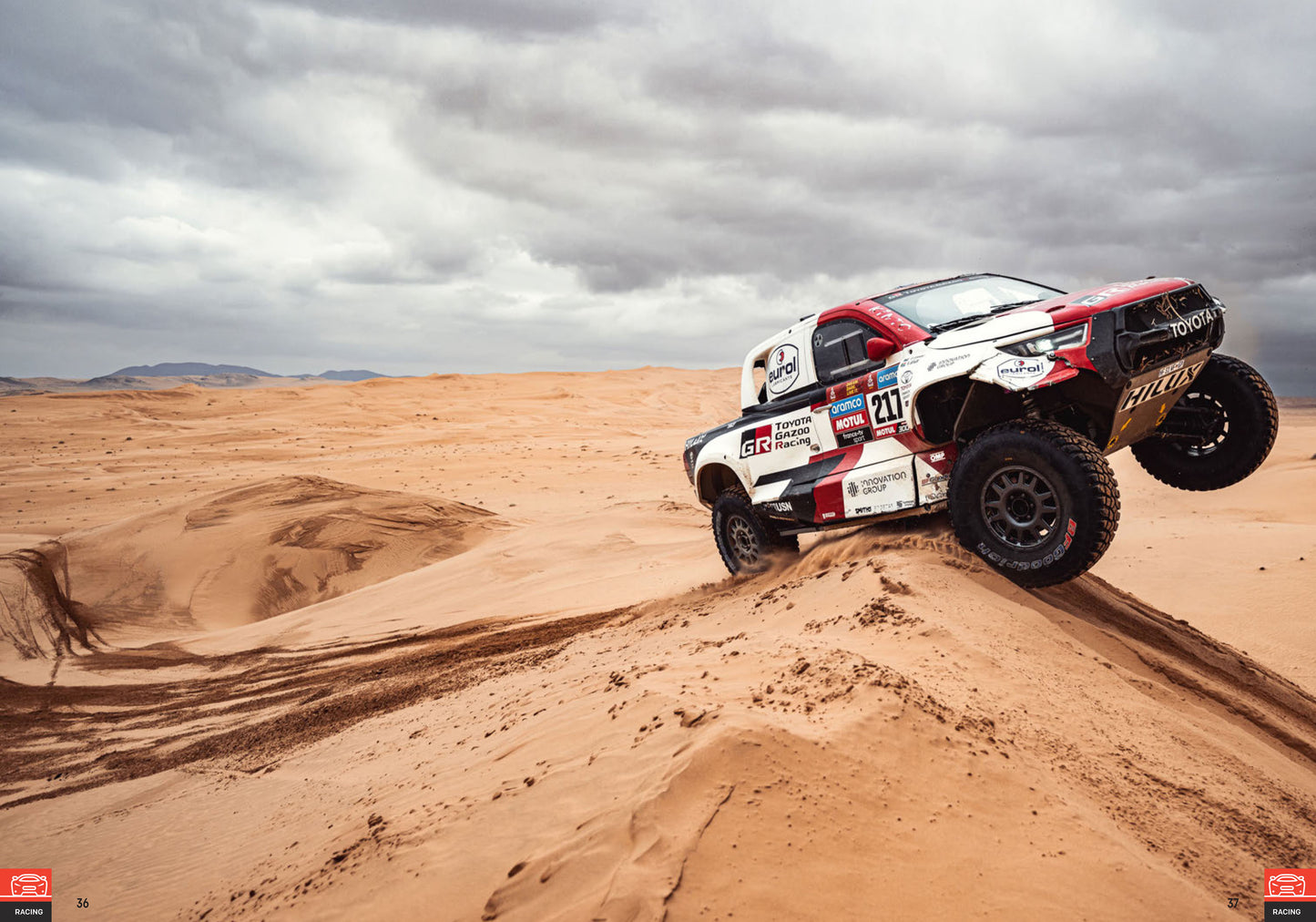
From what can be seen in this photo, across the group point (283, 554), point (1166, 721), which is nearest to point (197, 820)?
point (1166, 721)

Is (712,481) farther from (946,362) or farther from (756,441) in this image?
(946,362)

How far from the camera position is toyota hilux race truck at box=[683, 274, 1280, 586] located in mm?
4500

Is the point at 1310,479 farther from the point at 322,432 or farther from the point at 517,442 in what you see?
the point at 322,432

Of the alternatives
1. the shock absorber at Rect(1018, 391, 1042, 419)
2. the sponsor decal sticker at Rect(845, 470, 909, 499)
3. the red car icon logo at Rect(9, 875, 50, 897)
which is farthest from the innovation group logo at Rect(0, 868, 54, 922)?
the shock absorber at Rect(1018, 391, 1042, 419)

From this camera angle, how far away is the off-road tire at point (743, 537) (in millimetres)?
6805

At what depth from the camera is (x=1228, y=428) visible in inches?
220

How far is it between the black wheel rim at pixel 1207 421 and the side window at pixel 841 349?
7.30 feet

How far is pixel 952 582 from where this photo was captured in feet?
15.4

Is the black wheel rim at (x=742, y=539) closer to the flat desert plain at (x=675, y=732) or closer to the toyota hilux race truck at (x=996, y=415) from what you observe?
the toyota hilux race truck at (x=996, y=415)

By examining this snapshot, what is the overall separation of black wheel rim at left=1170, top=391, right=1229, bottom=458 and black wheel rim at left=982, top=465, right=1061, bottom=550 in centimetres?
197

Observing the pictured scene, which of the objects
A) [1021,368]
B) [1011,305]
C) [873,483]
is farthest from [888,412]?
[1011,305]

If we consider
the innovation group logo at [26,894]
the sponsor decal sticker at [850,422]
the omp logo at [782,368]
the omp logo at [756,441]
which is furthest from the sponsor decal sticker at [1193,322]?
the innovation group logo at [26,894]

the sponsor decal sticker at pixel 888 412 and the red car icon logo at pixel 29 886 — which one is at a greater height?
the sponsor decal sticker at pixel 888 412

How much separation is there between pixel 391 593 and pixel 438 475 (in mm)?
8917
